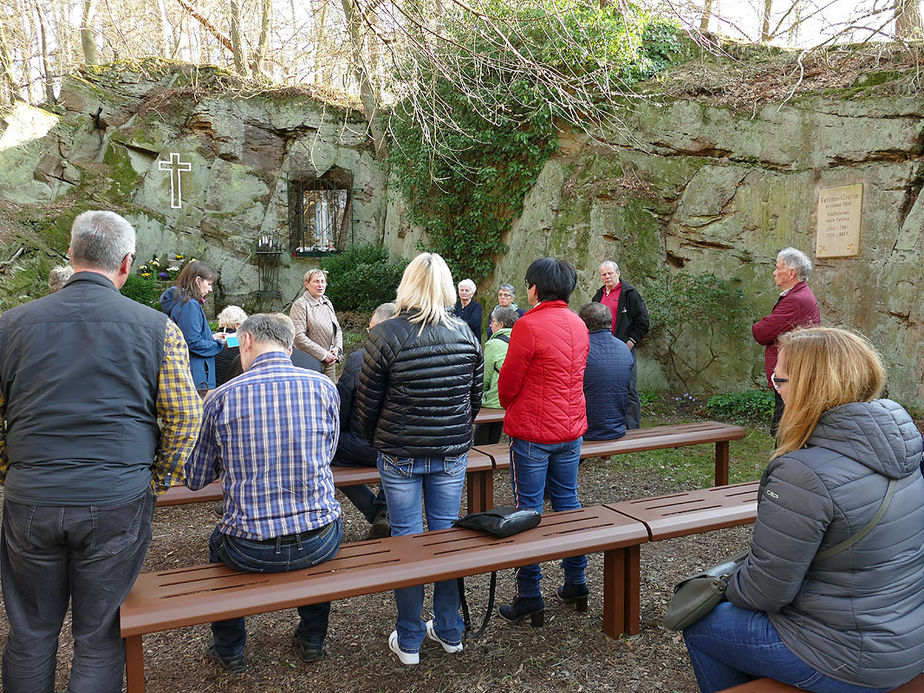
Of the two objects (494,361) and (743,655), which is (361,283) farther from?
(743,655)

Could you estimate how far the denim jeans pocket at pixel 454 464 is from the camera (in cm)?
315

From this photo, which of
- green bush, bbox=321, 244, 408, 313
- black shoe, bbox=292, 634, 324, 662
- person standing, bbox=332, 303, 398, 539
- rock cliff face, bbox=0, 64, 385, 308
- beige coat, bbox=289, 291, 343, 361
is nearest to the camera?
black shoe, bbox=292, 634, 324, 662

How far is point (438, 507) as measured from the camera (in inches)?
128

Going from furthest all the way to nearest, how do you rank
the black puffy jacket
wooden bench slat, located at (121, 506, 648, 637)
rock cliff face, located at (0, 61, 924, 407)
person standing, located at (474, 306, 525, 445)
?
rock cliff face, located at (0, 61, 924, 407) → person standing, located at (474, 306, 525, 445) → the black puffy jacket → wooden bench slat, located at (121, 506, 648, 637)

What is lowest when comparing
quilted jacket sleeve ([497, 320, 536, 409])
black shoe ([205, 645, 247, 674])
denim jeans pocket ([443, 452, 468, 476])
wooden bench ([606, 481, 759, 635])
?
black shoe ([205, 645, 247, 674])

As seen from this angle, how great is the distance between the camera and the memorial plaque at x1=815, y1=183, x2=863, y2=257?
24.7ft

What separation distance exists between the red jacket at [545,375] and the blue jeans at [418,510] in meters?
0.43

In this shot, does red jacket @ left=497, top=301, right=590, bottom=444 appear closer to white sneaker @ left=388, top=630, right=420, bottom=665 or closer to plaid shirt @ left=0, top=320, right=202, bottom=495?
white sneaker @ left=388, top=630, right=420, bottom=665

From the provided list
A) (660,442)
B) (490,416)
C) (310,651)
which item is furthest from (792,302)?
(310,651)

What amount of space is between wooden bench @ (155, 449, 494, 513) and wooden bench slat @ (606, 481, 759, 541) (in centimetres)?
112

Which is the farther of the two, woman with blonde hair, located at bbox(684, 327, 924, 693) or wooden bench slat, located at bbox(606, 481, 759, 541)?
wooden bench slat, located at bbox(606, 481, 759, 541)

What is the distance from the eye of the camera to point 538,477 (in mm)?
3527

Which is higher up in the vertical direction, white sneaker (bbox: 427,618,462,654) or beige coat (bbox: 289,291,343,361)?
beige coat (bbox: 289,291,343,361)

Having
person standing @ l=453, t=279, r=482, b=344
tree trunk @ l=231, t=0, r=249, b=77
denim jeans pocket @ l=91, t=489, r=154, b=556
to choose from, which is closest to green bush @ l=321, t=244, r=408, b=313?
person standing @ l=453, t=279, r=482, b=344
